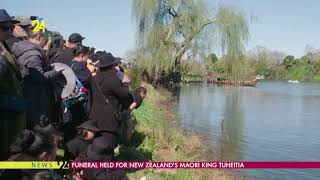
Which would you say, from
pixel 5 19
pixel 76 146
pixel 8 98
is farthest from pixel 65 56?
pixel 8 98

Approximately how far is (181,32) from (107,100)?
23355 mm

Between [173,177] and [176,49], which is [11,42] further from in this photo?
[176,49]

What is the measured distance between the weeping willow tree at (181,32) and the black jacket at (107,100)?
70.4 feet

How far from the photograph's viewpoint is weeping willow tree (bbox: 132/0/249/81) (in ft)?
88.7

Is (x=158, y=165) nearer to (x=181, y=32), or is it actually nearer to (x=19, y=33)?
(x=19, y=33)

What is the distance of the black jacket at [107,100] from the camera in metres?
5.13

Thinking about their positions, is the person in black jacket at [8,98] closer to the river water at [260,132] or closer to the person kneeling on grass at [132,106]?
the person kneeling on grass at [132,106]

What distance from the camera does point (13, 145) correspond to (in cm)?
308

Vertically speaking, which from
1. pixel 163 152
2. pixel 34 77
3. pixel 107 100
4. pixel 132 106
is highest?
pixel 34 77

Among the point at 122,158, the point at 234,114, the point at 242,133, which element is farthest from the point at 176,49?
the point at 122,158

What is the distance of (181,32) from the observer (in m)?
28.3

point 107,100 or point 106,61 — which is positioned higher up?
point 106,61

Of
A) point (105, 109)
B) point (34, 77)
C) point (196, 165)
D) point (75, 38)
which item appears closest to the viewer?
point (196, 165)

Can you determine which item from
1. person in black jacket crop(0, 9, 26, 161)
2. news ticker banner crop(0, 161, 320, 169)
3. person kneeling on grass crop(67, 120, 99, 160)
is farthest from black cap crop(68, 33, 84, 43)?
news ticker banner crop(0, 161, 320, 169)
